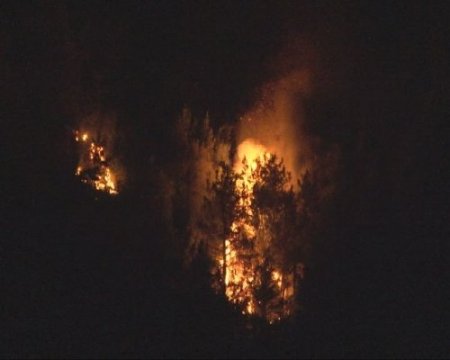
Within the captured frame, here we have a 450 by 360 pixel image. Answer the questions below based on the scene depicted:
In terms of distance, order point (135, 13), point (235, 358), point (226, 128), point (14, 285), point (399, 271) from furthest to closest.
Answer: point (135, 13)
point (226, 128)
point (399, 271)
point (235, 358)
point (14, 285)

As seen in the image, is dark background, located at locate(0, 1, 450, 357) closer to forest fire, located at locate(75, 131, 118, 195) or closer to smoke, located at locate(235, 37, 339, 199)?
smoke, located at locate(235, 37, 339, 199)

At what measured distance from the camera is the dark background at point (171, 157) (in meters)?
10.0

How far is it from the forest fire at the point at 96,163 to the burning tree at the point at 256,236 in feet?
7.04

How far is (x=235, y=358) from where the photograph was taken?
1062 centimetres

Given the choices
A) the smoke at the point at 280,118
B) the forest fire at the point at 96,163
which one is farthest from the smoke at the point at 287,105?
the forest fire at the point at 96,163

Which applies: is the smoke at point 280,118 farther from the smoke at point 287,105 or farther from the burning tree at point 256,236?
the burning tree at point 256,236

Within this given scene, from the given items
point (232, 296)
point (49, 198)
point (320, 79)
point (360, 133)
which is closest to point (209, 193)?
point (232, 296)

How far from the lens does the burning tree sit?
12305 millimetres

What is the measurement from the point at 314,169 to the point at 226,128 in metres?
2.58

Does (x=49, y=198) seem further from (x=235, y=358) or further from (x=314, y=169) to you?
(x=314, y=169)

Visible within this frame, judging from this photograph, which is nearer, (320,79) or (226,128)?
(226,128)

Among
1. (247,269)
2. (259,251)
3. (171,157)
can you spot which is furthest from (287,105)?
(247,269)

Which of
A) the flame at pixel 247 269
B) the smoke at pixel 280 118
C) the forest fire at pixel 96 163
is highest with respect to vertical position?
the smoke at pixel 280 118

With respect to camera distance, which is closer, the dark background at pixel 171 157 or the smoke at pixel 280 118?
the dark background at pixel 171 157
